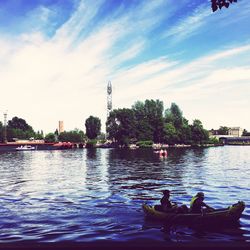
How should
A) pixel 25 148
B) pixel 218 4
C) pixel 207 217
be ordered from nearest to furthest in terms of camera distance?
pixel 218 4 → pixel 207 217 → pixel 25 148

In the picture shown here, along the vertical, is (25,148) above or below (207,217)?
above

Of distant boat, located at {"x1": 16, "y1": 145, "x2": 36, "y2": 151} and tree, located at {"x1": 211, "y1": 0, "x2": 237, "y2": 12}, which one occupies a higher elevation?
tree, located at {"x1": 211, "y1": 0, "x2": 237, "y2": 12}

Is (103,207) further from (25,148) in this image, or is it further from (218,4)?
(25,148)

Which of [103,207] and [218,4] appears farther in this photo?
[103,207]

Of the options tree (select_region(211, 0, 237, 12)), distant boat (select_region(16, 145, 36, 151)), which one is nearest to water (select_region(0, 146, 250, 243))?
tree (select_region(211, 0, 237, 12))

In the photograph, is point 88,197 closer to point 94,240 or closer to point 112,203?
point 112,203

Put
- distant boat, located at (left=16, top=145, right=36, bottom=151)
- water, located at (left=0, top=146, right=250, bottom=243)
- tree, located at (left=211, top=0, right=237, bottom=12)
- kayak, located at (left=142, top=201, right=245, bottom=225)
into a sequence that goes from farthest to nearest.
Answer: distant boat, located at (left=16, top=145, right=36, bottom=151)
kayak, located at (left=142, top=201, right=245, bottom=225)
water, located at (left=0, top=146, right=250, bottom=243)
tree, located at (left=211, top=0, right=237, bottom=12)

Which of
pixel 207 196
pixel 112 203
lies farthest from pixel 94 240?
pixel 207 196

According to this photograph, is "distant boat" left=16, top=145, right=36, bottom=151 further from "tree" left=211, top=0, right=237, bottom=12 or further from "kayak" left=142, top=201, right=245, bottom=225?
"tree" left=211, top=0, right=237, bottom=12

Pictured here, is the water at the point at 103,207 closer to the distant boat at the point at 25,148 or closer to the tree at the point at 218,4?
the tree at the point at 218,4

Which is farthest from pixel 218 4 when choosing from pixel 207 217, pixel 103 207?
pixel 103 207

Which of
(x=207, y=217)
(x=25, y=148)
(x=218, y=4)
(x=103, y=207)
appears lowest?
(x=103, y=207)

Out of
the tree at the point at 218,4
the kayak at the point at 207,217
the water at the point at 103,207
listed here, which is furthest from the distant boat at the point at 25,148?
the tree at the point at 218,4

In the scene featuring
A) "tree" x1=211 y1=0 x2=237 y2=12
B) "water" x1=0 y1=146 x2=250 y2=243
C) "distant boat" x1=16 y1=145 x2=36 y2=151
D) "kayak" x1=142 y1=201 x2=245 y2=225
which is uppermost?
"tree" x1=211 y1=0 x2=237 y2=12
